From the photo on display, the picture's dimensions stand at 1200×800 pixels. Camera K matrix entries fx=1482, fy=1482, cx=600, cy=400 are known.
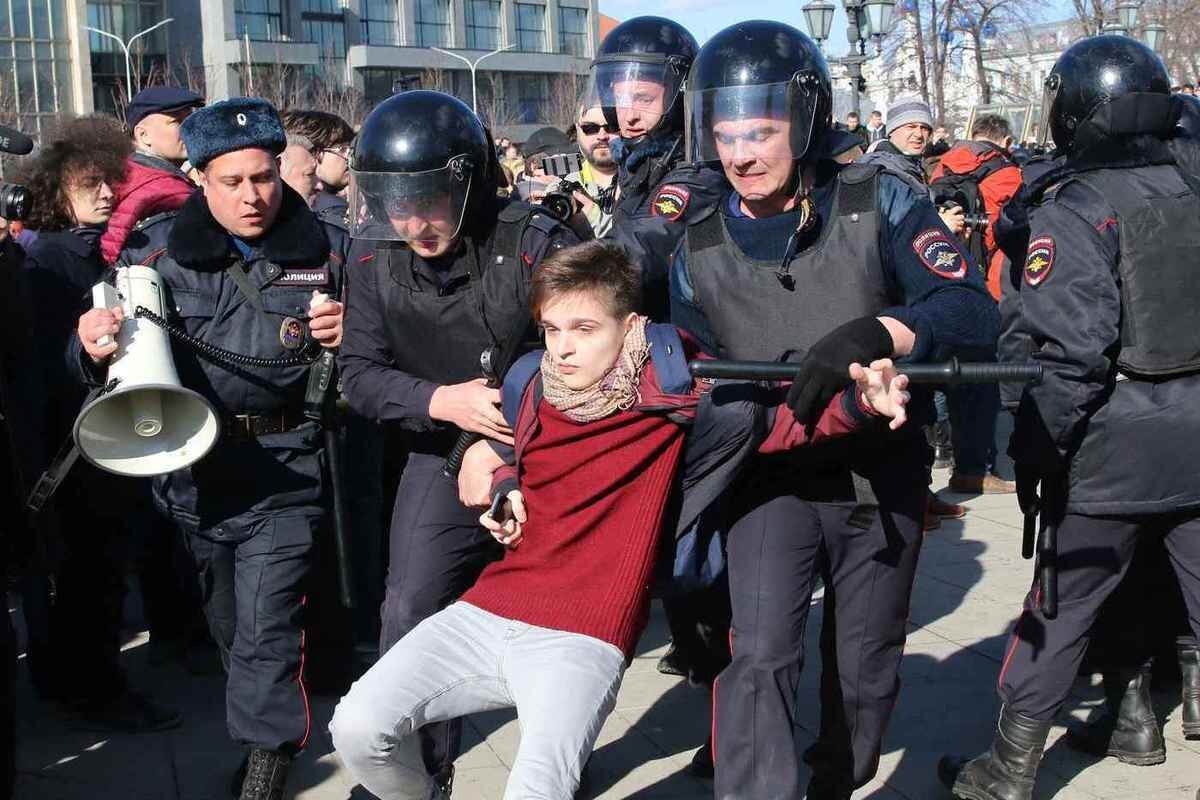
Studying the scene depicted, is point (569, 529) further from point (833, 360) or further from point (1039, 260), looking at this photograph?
point (1039, 260)

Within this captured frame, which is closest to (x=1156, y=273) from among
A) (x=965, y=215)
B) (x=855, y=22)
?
(x=965, y=215)

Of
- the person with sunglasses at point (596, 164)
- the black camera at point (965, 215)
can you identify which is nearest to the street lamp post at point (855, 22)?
the black camera at point (965, 215)

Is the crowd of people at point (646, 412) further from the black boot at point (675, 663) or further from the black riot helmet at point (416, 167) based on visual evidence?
the black boot at point (675, 663)

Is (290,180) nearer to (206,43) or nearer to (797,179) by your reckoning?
(797,179)

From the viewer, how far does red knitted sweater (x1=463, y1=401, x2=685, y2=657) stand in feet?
10.6

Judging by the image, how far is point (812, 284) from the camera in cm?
351

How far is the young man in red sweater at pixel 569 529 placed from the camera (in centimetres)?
314

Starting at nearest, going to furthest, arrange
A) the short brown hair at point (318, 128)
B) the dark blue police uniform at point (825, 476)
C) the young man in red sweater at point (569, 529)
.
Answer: the young man in red sweater at point (569, 529) < the dark blue police uniform at point (825, 476) < the short brown hair at point (318, 128)

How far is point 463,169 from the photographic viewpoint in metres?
3.88

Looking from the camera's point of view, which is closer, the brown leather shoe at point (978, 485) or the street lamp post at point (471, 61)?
the brown leather shoe at point (978, 485)

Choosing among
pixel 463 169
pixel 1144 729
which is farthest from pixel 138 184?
pixel 1144 729

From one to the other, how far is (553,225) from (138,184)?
7.42 ft

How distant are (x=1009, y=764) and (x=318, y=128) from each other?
13.7 ft

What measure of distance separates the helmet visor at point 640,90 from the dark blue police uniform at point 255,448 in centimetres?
122
